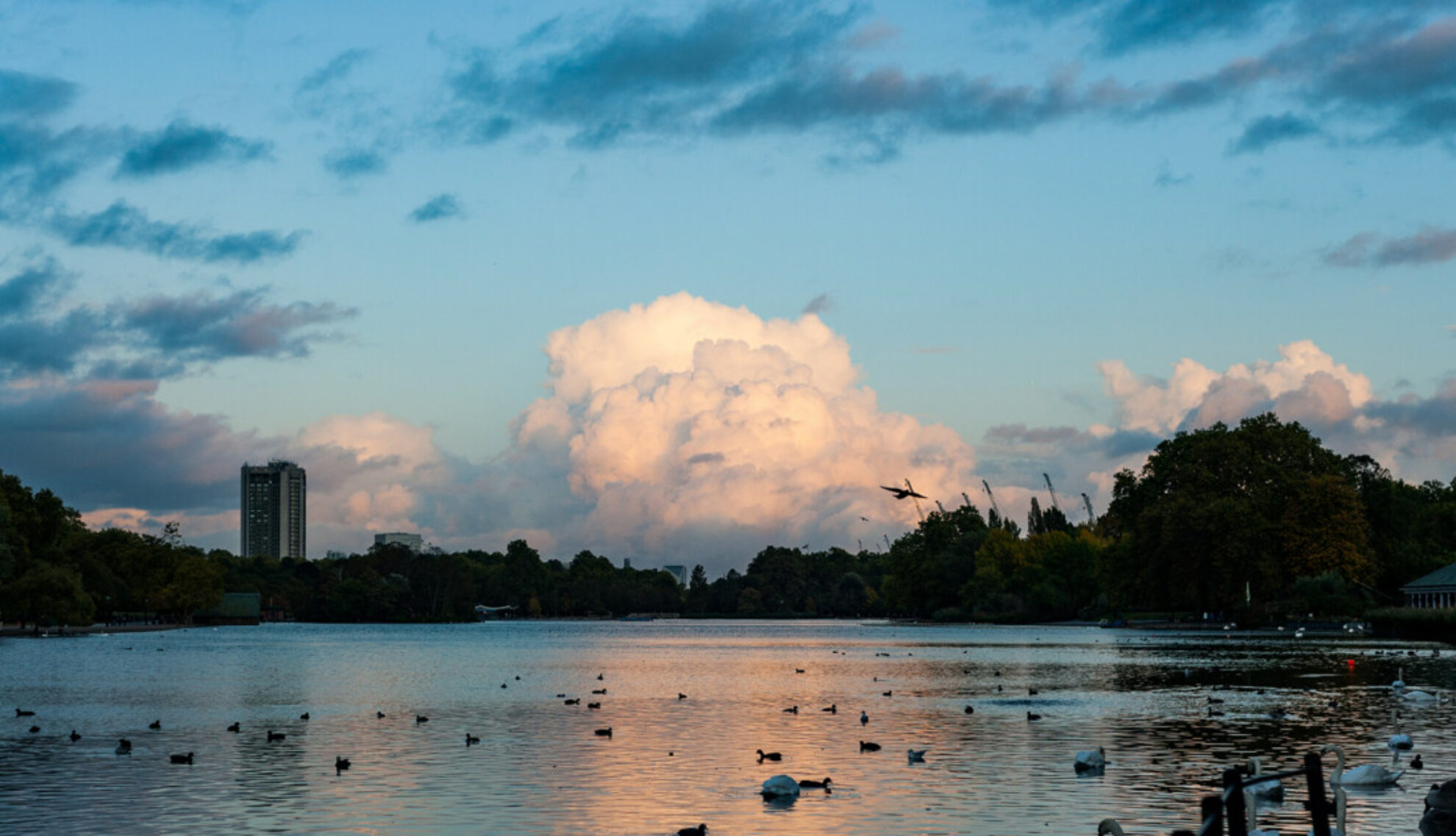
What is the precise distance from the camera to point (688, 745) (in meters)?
45.8

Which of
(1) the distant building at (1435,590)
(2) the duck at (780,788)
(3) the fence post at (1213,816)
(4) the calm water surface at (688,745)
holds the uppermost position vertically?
(3) the fence post at (1213,816)

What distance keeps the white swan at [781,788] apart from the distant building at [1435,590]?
12042cm

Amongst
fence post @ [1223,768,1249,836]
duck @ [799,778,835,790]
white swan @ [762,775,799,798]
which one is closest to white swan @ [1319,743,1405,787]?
duck @ [799,778,835,790]

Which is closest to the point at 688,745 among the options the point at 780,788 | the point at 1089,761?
the point at 780,788

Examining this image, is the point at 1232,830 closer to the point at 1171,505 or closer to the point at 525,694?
the point at 525,694

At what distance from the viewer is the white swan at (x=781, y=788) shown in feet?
107

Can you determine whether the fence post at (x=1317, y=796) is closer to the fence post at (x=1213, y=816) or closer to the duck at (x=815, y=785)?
the fence post at (x=1213, y=816)

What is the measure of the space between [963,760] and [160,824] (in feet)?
68.8

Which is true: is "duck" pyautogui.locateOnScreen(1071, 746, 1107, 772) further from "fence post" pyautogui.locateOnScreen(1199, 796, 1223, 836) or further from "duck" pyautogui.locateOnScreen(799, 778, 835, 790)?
"fence post" pyautogui.locateOnScreen(1199, 796, 1223, 836)

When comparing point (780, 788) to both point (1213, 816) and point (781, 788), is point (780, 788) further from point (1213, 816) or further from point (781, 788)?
point (1213, 816)

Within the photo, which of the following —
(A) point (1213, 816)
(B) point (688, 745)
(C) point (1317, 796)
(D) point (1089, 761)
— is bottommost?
(B) point (688, 745)

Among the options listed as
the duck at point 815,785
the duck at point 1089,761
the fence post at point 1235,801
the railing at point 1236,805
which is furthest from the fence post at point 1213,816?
the duck at point 1089,761

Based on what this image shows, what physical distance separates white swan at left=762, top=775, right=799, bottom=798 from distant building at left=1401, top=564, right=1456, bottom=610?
120 meters

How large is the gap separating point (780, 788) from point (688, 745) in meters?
13.6
